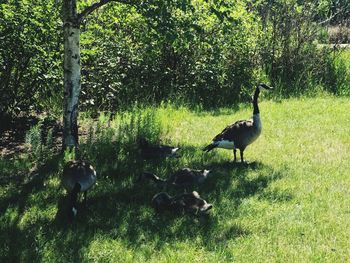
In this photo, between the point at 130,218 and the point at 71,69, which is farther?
the point at 71,69

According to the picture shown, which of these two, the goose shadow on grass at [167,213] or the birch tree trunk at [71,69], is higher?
the birch tree trunk at [71,69]

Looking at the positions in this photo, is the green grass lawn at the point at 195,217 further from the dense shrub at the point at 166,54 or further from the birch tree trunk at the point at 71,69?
the dense shrub at the point at 166,54

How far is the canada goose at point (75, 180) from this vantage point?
6.68m

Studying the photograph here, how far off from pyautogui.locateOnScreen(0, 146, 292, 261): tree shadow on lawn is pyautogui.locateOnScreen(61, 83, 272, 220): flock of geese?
0.14 metres

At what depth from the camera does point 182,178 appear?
7.82m

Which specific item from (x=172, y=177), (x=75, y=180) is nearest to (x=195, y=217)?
(x=172, y=177)

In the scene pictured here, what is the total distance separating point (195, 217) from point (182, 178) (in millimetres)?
1149

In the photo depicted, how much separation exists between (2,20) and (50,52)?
1.25 metres

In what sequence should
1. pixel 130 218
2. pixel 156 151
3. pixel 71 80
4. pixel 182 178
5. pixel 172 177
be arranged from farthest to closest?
pixel 156 151
pixel 71 80
pixel 172 177
pixel 182 178
pixel 130 218

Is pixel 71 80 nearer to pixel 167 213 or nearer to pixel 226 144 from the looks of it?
pixel 226 144

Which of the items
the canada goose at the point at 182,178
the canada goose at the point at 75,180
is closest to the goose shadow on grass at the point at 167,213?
the canada goose at the point at 182,178

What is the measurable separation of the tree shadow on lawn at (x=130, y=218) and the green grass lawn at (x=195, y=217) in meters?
0.01

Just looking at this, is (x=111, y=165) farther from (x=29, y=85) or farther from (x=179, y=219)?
(x=29, y=85)

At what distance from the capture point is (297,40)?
54.5ft
